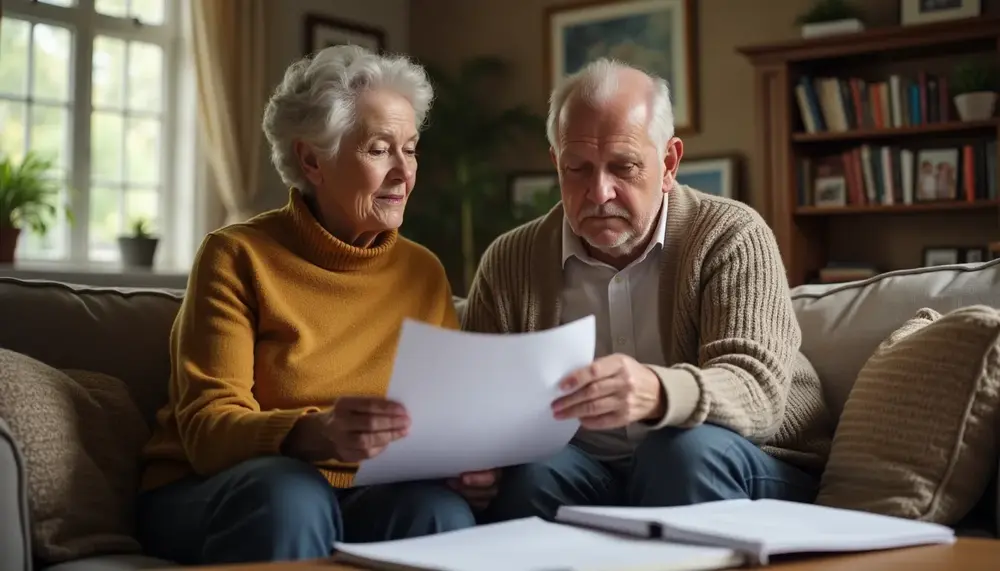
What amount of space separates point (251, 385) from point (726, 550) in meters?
0.85

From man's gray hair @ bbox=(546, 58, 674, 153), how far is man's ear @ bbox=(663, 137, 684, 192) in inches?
0.7

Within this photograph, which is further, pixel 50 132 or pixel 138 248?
pixel 50 132

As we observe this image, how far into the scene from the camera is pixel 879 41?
14.5 feet

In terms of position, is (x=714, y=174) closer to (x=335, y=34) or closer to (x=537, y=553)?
(x=335, y=34)

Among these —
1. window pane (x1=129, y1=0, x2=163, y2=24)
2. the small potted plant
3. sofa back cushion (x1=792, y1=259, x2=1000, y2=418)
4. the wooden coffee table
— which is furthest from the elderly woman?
window pane (x1=129, y1=0, x2=163, y2=24)

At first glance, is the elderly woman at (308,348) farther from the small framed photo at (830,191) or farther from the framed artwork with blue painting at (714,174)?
the framed artwork with blue painting at (714,174)

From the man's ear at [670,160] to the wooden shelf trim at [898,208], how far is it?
2.80m

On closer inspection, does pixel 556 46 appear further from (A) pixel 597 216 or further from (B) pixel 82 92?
(A) pixel 597 216

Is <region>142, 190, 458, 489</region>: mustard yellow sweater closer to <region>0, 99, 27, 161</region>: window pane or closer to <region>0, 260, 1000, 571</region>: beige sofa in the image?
<region>0, 260, 1000, 571</region>: beige sofa

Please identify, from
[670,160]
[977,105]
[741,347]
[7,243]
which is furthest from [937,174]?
[7,243]

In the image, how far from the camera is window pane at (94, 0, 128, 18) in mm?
4927

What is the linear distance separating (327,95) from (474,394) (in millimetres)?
747

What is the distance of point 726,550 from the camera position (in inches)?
43.9

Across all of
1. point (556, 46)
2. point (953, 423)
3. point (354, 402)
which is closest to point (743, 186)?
point (556, 46)
